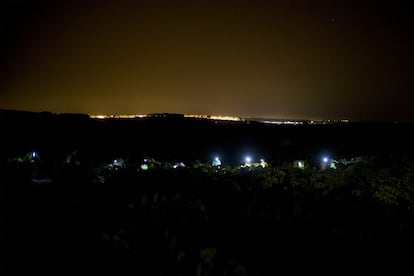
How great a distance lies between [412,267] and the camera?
526cm

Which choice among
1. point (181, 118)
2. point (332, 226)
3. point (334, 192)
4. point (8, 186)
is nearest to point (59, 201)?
point (8, 186)

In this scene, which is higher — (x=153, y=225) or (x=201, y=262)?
(x=153, y=225)

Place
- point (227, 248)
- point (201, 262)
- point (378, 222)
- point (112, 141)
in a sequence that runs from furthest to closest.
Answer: point (112, 141), point (378, 222), point (227, 248), point (201, 262)

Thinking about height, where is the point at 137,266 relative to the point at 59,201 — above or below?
above

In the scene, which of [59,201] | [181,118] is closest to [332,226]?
[59,201]

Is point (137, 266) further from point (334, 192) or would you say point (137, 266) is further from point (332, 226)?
point (334, 192)

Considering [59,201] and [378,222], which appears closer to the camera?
[378,222]

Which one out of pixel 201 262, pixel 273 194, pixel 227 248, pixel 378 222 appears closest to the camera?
pixel 201 262

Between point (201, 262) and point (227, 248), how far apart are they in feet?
4.22

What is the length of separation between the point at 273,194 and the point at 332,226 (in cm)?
213

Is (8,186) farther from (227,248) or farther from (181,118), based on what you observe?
(181,118)

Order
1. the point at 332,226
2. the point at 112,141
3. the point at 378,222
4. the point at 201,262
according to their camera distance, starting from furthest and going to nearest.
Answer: the point at 112,141 < the point at 378,222 < the point at 332,226 < the point at 201,262

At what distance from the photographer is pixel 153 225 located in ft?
10.7

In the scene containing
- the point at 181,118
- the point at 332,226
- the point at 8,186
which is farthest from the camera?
the point at 181,118
